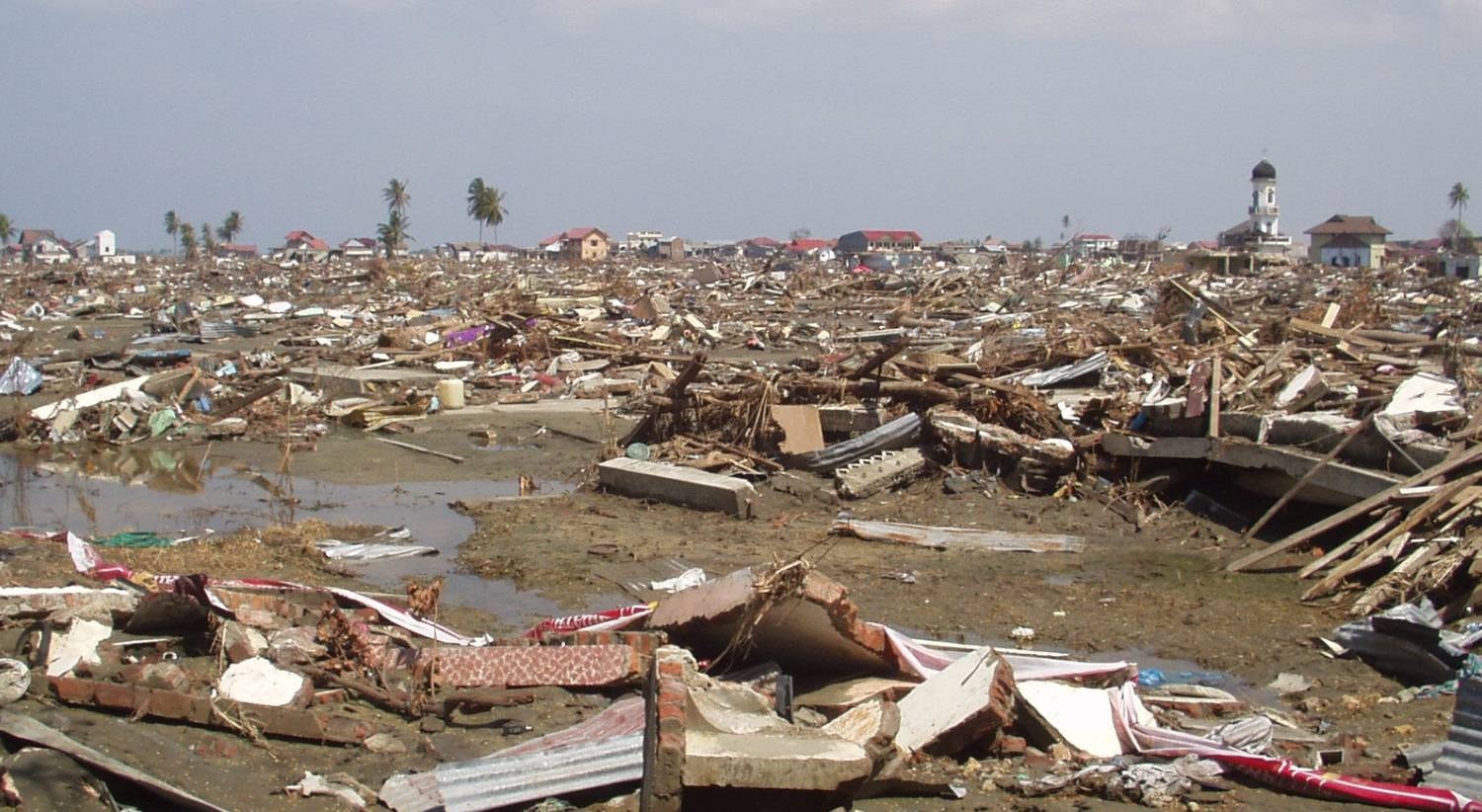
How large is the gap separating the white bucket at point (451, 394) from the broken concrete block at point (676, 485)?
5981mm

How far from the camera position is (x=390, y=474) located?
1332 cm

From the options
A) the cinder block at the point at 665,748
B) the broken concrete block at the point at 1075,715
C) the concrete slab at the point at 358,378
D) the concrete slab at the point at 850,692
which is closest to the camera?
the cinder block at the point at 665,748

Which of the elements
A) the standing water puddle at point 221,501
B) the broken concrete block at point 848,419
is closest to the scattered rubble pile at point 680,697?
the standing water puddle at point 221,501

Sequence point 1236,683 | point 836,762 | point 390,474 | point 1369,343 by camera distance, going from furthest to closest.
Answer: point 1369,343 < point 390,474 < point 1236,683 < point 836,762

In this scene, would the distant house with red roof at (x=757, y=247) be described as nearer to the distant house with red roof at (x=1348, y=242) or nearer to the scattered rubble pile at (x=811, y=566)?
the distant house with red roof at (x=1348, y=242)

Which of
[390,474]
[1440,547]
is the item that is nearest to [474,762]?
[1440,547]

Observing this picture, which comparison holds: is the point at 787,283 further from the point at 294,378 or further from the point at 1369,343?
the point at 1369,343

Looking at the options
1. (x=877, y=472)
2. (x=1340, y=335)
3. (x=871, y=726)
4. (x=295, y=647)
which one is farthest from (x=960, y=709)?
(x=1340, y=335)

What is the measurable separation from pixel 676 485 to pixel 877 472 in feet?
6.31

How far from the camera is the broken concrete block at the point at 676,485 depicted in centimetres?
1105

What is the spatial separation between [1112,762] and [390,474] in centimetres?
958

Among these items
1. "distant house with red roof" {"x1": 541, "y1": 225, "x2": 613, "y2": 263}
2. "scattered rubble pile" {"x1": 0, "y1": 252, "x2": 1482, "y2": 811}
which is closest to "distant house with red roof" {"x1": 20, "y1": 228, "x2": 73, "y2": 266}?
"distant house with red roof" {"x1": 541, "y1": 225, "x2": 613, "y2": 263}

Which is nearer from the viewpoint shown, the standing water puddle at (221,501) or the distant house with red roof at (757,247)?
the standing water puddle at (221,501)

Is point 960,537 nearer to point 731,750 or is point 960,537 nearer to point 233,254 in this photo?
point 731,750
